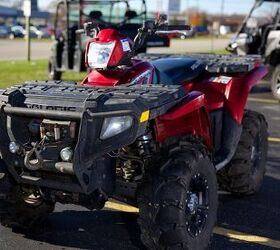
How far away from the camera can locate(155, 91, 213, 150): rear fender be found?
3.55 meters

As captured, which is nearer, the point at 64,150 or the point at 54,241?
the point at 64,150

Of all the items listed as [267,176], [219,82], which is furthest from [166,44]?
[219,82]

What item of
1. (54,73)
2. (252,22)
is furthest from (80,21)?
(252,22)

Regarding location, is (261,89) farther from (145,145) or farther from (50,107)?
(50,107)

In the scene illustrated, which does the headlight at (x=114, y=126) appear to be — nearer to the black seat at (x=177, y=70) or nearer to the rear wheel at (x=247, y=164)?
the black seat at (x=177, y=70)

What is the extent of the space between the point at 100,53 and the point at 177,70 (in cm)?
104

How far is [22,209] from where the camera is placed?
4.17 metres

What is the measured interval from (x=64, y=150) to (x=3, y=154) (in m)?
0.49

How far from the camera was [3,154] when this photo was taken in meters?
3.44

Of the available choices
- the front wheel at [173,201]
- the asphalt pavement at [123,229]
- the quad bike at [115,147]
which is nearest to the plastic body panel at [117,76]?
the quad bike at [115,147]

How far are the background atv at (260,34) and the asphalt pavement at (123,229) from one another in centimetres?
728

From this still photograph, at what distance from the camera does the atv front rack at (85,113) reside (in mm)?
3109

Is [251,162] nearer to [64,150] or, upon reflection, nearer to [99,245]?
[99,245]

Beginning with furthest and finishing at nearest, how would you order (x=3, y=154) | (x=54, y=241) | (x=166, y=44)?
(x=166, y=44), (x=54, y=241), (x=3, y=154)
